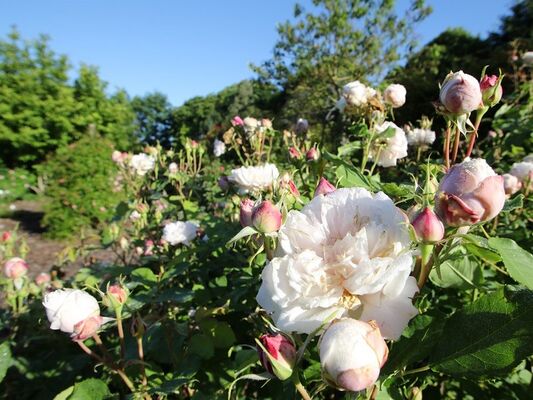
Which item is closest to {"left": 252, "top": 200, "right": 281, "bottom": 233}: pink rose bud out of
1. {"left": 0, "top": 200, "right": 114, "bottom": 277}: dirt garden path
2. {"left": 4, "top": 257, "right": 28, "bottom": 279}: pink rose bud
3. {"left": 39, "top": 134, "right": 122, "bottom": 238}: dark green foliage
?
{"left": 4, "top": 257, "right": 28, "bottom": 279}: pink rose bud

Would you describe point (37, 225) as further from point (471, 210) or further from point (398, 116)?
point (471, 210)

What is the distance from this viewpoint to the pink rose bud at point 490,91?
0.66 m

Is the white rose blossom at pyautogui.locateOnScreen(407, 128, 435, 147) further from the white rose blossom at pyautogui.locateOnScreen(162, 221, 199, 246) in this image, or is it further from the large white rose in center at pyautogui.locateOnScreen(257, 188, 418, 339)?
the large white rose in center at pyautogui.locateOnScreen(257, 188, 418, 339)

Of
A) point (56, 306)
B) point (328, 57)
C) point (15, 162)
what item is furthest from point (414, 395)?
point (15, 162)

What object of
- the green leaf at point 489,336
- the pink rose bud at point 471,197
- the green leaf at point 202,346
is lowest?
the green leaf at point 202,346

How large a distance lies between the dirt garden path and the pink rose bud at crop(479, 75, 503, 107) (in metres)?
3.38

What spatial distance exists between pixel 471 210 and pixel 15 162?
1103cm

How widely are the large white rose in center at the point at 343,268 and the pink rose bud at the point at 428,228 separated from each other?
15mm

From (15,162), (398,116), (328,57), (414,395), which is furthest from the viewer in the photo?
(15,162)

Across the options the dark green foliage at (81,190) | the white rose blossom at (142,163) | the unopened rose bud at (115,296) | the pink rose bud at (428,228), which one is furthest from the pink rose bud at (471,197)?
the dark green foliage at (81,190)

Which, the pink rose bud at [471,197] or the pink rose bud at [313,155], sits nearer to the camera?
the pink rose bud at [471,197]

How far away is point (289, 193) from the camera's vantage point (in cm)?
62

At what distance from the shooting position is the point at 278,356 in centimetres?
40

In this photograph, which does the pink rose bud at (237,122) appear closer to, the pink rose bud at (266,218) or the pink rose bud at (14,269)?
the pink rose bud at (14,269)
